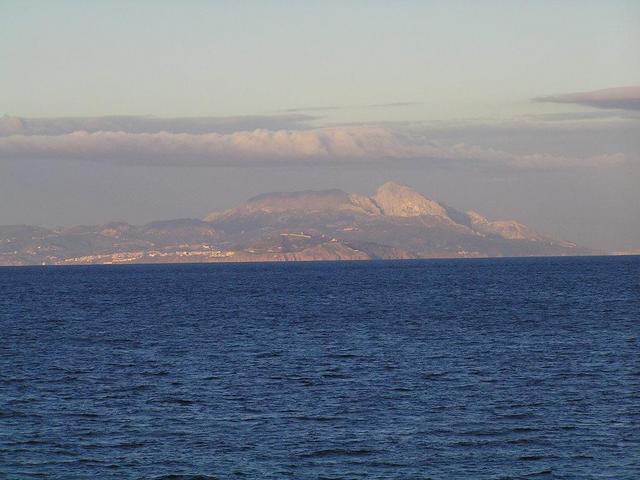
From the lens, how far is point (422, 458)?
42.2 metres

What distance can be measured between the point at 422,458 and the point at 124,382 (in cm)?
2748

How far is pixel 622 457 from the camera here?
41.8 meters

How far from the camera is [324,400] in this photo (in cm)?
5597

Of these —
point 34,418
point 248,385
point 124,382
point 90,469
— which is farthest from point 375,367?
point 90,469

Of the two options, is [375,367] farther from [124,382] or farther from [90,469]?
[90,469]

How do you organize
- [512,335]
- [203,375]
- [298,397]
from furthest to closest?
[512,335] < [203,375] < [298,397]

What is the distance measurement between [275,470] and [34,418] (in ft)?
55.3


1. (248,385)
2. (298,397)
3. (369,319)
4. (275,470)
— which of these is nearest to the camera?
(275,470)

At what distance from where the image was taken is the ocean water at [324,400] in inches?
1641

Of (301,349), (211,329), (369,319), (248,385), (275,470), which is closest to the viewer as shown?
(275,470)

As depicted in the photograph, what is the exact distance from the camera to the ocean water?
1641 inches

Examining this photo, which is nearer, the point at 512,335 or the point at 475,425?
the point at 475,425

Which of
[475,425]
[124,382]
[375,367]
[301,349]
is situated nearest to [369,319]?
[301,349]

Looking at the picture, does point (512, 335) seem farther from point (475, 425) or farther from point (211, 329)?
point (475, 425)
